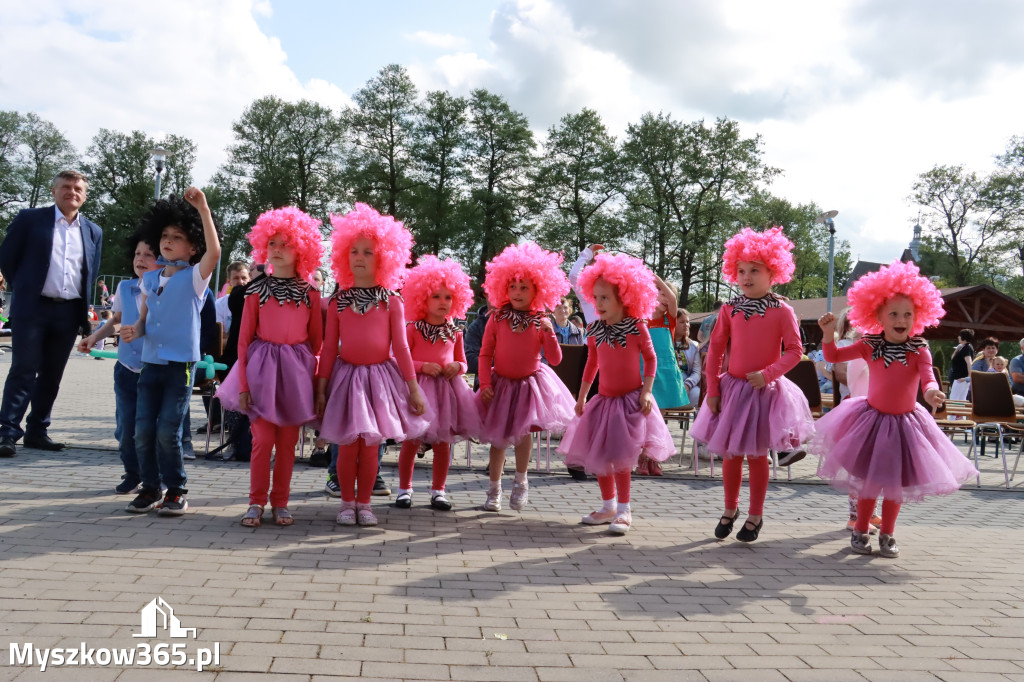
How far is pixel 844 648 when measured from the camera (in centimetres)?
357

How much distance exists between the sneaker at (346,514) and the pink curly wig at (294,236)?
64.7 inches

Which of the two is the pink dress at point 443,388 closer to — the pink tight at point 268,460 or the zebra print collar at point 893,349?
the pink tight at point 268,460

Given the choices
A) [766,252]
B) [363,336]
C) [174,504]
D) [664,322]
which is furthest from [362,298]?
[664,322]

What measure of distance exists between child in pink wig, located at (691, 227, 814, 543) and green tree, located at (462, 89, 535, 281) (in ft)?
128

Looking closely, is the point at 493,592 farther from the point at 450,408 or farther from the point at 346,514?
the point at 450,408

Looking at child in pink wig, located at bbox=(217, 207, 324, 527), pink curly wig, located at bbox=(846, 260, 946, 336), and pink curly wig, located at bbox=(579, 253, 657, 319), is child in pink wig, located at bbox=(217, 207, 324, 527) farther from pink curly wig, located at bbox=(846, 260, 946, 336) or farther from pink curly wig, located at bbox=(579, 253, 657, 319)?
pink curly wig, located at bbox=(846, 260, 946, 336)

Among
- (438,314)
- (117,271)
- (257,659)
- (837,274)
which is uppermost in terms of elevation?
(837,274)

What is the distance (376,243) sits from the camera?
18.5 ft

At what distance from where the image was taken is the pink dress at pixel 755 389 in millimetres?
5547

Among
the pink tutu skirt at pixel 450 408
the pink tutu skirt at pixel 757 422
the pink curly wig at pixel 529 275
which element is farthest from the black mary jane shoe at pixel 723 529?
the pink curly wig at pixel 529 275

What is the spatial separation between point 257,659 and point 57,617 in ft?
3.27

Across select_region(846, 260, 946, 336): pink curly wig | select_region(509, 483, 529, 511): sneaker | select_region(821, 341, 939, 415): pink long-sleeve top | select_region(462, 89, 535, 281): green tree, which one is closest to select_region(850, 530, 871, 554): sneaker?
select_region(821, 341, 939, 415): pink long-sleeve top

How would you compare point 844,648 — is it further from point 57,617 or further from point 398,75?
point 398,75

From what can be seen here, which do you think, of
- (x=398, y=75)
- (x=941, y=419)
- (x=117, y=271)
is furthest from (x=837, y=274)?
(x=941, y=419)
